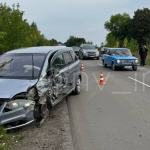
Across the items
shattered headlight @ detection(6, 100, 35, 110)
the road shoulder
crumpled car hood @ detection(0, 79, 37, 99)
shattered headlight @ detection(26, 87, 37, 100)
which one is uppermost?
crumpled car hood @ detection(0, 79, 37, 99)

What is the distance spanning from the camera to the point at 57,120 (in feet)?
20.1

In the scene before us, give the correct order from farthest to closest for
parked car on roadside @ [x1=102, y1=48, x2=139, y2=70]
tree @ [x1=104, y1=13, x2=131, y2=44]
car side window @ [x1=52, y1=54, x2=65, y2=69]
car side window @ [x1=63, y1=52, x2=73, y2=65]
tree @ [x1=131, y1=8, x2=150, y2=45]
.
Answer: tree @ [x1=104, y1=13, x2=131, y2=44] → tree @ [x1=131, y1=8, x2=150, y2=45] → parked car on roadside @ [x1=102, y1=48, x2=139, y2=70] → car side window @ [x1=63, y1=52, x2=73, y2=65] → car side window @ [x1=52, y1=54, x2=65, y2=69]

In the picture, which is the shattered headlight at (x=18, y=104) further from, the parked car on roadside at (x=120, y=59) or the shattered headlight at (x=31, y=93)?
the parked car on roadside at (x=120, y=59)

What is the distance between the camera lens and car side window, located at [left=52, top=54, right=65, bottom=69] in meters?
6.98

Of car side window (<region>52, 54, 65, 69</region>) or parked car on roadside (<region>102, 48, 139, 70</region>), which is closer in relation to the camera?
car side window (<region>52, 54, 65, 69</region>)

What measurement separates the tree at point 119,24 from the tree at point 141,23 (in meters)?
Result: 18.2

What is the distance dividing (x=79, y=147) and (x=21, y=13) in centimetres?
1841

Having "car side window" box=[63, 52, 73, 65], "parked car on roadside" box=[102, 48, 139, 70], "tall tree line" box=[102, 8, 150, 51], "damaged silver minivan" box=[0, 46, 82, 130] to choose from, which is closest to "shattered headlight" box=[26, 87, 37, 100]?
"damaged silver minivan" box=[0, 46, 82, 130]

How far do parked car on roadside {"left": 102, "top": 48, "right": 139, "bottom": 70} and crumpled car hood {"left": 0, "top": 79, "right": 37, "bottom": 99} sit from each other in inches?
501

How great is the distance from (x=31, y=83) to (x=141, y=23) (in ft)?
246

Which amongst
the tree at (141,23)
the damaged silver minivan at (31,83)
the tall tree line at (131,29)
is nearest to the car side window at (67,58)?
the damaged silver minivan at (31,83)

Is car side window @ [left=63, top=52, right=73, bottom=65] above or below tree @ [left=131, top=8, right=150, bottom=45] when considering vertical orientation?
below

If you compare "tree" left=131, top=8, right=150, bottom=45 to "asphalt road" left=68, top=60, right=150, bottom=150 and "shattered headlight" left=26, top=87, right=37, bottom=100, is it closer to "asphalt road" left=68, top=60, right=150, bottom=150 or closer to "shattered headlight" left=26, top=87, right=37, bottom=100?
"asphalt road" left=68, top=60, right=150, bottom=150

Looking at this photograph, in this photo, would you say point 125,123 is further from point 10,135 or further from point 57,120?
point 10,135
